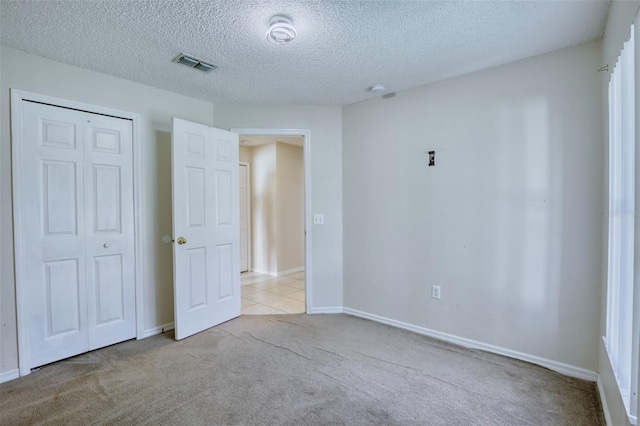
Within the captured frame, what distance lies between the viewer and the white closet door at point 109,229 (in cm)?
257

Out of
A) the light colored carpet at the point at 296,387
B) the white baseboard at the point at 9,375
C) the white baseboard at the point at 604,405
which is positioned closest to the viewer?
the white baseboard at the point at 604,405

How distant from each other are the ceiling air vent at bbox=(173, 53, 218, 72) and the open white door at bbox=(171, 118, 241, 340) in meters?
0.57

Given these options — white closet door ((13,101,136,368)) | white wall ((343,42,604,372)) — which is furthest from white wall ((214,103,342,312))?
white closet door ((13,101,136,368))

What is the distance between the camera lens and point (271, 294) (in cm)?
434

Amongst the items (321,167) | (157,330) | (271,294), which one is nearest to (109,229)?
(157,330)

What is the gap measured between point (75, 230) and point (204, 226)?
102 cm

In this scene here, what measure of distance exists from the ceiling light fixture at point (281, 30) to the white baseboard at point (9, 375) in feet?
9.74

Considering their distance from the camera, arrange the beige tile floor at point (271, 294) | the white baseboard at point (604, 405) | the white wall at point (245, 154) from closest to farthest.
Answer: the white baseboard at point (604, 405) < the beige tile floor at point (271, 294) < the white wall at point (245, 154)

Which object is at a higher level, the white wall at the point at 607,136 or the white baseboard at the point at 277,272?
the white wall at the point at 607,136

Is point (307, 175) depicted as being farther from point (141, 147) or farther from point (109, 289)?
point (109, 289)

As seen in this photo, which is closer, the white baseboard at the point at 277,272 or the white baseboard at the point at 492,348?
the white baseboard at the point at 492,348

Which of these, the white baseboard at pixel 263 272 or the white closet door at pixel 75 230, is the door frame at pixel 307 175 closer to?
the white closet door at pixel 75 230

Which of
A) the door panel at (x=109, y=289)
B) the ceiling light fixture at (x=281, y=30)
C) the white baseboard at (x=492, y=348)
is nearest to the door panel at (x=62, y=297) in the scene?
the door panel at (x=109, y=289)

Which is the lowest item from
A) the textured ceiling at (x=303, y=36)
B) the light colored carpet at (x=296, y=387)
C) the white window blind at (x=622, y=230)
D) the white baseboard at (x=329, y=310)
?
the light colored carpet at (x=296, y=387)
